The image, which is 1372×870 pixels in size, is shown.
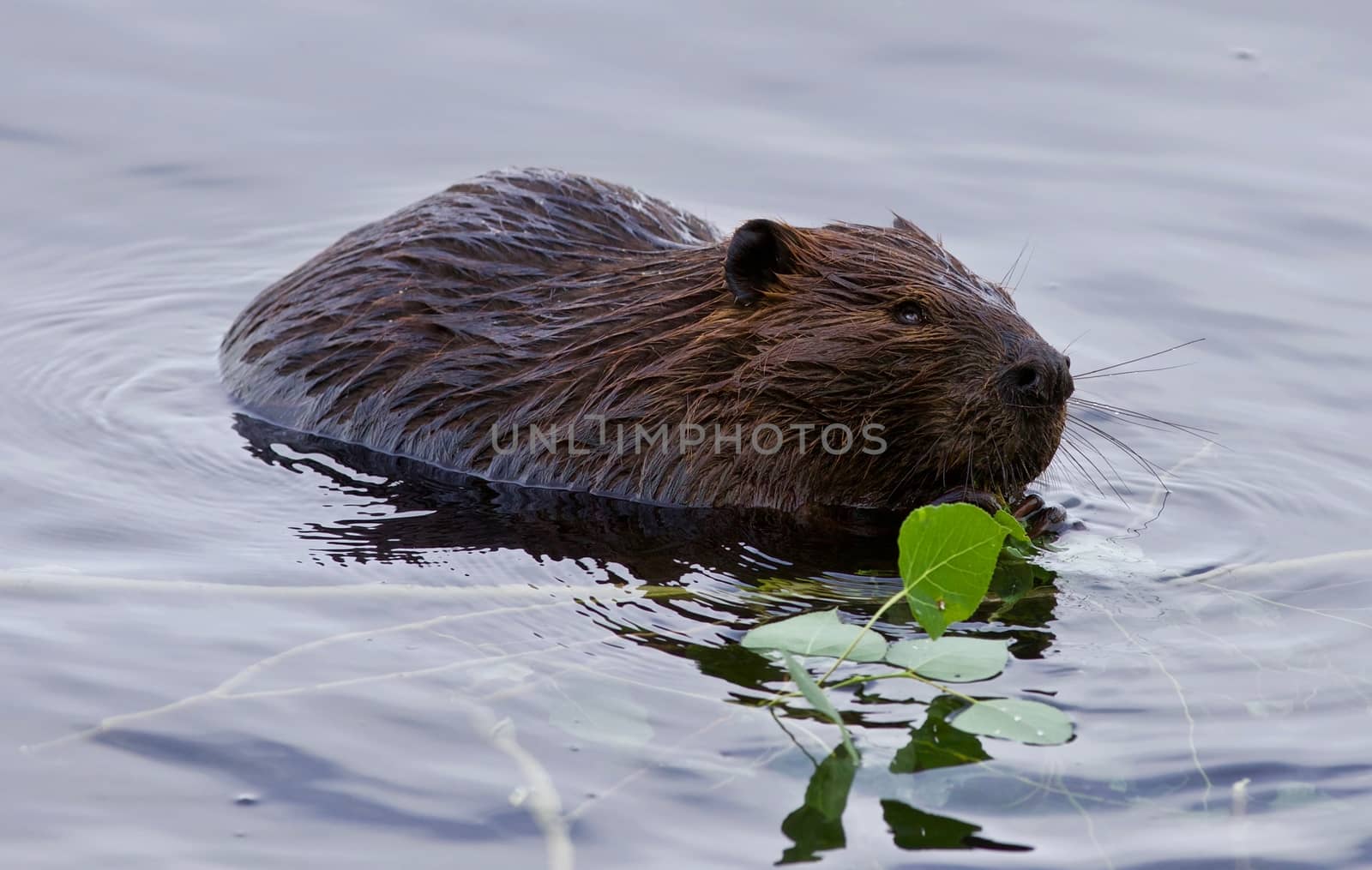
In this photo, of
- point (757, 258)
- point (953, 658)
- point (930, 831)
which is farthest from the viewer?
point (757, 258)

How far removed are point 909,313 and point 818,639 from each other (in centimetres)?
146

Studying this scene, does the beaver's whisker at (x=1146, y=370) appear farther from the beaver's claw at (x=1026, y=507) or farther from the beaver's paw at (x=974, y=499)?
the beaver's paw at (x=974, y=499)

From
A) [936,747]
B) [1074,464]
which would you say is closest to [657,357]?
[1074,464]

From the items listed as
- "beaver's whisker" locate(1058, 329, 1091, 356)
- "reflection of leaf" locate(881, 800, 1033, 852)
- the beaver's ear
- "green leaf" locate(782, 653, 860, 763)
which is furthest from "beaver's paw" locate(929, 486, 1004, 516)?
"beaver's whisker" locate(1058, 329, 1091, 356)

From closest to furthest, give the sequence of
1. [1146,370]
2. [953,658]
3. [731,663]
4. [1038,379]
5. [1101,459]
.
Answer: [953,658]
[731,663]
[1038,379]
[1101,459]
[1146,370]

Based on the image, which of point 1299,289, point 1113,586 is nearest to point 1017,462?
point 1113,586

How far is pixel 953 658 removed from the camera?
4707 millimetres

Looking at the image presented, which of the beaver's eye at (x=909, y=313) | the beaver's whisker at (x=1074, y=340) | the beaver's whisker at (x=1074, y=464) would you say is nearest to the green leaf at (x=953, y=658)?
the beaver's eye at (x=909, y=313)

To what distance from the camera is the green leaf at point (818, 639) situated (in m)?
4.73

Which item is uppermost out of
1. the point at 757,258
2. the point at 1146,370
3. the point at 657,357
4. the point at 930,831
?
the point at 757,258

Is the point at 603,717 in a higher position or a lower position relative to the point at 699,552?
lower

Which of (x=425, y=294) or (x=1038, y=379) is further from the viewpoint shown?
(x=425, y=294)

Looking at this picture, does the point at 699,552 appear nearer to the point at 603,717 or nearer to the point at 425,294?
the point at 603,717

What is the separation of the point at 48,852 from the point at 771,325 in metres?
2.81
